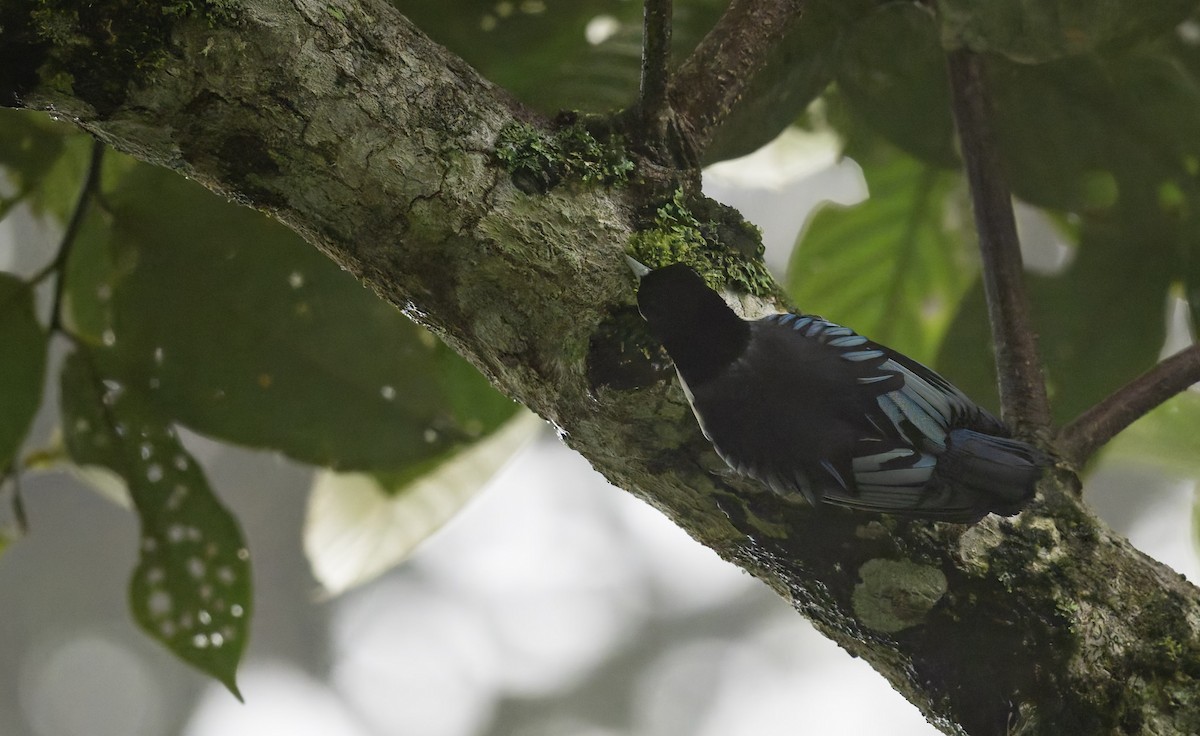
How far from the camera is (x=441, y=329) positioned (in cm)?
92

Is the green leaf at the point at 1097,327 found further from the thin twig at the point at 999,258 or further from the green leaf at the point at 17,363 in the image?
the green leaf at the point at 17,363

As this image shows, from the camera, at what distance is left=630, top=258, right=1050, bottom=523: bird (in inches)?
32.2

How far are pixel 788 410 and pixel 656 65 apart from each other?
1.05 feet

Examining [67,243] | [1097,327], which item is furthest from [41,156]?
[1097,327]

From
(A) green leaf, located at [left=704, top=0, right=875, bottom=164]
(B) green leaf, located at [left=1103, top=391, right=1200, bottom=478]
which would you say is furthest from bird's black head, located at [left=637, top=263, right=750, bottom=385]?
(B) green leaf, located at [left=1103, top=391, right=1200, bottom=478]

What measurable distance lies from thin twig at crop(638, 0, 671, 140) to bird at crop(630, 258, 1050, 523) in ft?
0.52

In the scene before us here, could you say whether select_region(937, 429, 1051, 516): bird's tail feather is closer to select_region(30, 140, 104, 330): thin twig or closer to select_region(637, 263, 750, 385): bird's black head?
select_region(637, 263, 750, 385): bird's black head

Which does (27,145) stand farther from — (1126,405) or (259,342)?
(1126,405)

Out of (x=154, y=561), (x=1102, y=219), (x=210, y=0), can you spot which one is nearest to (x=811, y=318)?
(x=210, y=0)

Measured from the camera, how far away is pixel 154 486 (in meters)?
1.41

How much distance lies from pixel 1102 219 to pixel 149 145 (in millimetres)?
1260

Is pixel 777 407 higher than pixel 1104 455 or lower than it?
lower

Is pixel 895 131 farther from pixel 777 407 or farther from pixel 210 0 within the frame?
pixel 210 0

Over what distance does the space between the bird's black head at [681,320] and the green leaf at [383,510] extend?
70 cm
